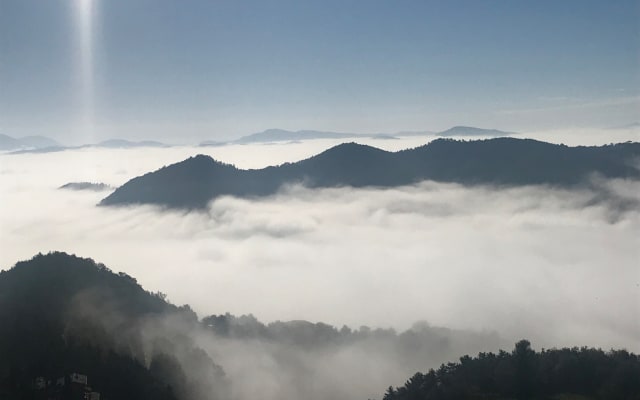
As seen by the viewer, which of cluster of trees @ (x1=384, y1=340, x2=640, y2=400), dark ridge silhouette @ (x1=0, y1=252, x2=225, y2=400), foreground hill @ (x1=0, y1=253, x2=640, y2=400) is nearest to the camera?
cluster of trees @ (x1=384, y1=340, x2=640, y2=400)

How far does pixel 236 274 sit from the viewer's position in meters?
182

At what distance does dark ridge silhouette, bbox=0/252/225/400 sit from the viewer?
6025cm

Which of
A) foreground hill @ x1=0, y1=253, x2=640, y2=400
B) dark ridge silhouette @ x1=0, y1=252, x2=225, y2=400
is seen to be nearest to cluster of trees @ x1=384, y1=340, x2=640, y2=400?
foreground hill @ x1=0, y1=253, x2=640, y2=400

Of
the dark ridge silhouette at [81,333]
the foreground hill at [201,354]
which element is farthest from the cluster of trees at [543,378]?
the dark ridge silhouette at [81,333]

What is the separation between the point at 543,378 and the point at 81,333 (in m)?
59.1

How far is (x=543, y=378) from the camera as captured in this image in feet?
192

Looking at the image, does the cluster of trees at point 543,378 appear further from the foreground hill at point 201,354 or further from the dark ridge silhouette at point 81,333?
the dark ridge silhouette at point 81,333

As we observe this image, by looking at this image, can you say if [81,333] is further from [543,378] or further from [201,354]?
[543,378]

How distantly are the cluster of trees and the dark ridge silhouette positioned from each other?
3283 cm

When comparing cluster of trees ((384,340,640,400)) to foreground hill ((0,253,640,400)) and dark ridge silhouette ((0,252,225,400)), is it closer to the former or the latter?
foreground hill ((0,253,640,400))

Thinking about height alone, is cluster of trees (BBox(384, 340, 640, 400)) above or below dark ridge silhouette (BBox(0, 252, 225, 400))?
below

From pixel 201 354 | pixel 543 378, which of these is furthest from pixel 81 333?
pixel 543 378

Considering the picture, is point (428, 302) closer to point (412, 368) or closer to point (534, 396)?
point (412, 368)

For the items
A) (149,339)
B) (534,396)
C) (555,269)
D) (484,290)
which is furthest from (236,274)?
(534,396)
